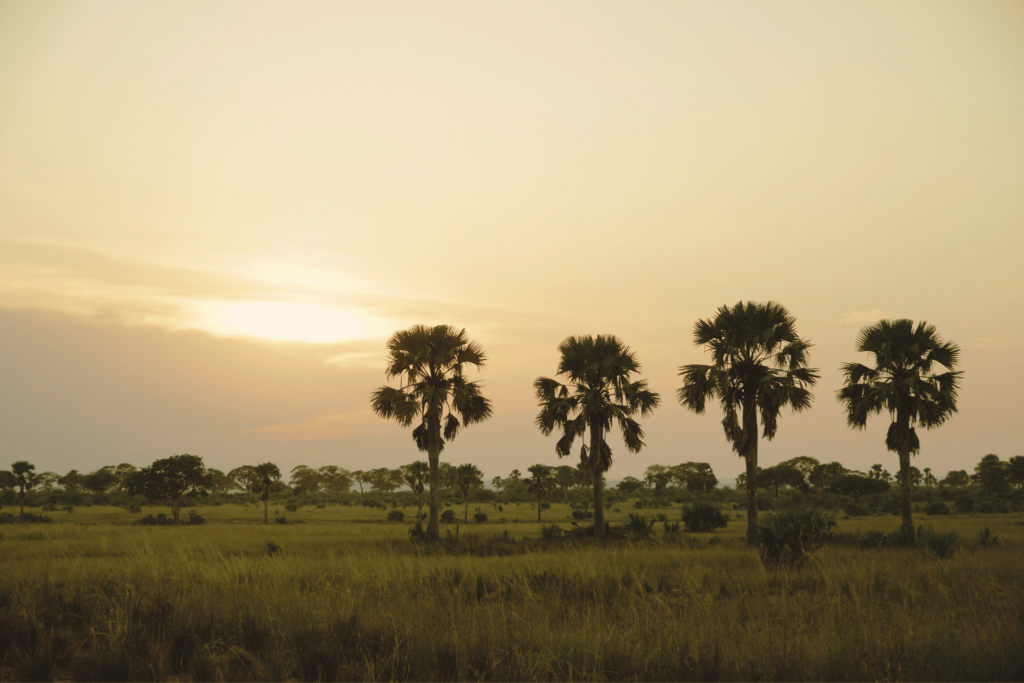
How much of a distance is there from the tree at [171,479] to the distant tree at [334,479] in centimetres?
12206

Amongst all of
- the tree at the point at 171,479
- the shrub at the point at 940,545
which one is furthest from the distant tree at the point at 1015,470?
the tree at the point at 171,479

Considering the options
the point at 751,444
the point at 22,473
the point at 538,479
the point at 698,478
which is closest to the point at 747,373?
the point at 751,444

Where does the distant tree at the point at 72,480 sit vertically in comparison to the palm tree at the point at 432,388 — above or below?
below

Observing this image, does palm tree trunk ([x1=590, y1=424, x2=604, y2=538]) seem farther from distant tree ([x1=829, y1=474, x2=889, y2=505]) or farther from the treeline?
distant tree ([x1=829, y1=474, x2=889, y2=505])

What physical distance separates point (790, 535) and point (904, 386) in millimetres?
16950

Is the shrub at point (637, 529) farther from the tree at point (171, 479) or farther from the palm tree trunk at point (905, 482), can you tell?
the tree at point (171, 479)

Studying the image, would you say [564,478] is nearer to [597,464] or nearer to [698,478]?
[698,478]

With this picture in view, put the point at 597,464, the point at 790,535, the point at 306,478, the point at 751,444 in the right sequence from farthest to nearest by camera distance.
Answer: the point at 306,478 → the point at 597,464 → the point at 751,444 → the point at 790,535

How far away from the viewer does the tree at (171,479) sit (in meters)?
53.5

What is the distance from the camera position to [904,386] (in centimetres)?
2853

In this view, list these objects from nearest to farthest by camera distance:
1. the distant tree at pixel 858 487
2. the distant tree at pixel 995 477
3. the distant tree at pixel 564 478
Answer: the distant tree at pixel 995 477, the distant tree at pixel 858 487, the distant tree at pixel 564 478

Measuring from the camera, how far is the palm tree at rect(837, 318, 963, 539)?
27828mm

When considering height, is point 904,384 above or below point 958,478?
above

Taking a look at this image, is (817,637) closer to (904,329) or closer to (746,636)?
(746,636)
